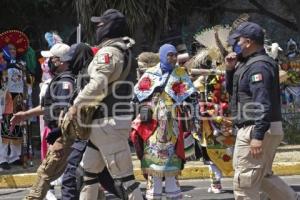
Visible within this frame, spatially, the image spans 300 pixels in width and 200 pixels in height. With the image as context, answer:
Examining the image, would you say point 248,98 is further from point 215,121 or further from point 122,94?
point 215,121

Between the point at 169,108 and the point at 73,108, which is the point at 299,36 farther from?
the point at 73,108

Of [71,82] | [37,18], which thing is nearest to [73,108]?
[71,82]

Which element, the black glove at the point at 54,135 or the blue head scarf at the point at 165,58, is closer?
the black glove at the point at 54,135

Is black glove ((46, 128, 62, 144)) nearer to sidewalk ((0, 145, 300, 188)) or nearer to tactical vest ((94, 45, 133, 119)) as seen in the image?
tactical vest ((94, 45, 133, 119))

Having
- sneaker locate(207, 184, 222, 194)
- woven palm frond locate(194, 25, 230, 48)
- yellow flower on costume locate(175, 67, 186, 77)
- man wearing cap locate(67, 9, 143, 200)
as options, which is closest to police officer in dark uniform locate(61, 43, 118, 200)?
man wearing cap locate(67, 9, 143, 200)

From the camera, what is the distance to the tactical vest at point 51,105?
7.59 m

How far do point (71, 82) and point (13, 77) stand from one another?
4.34 meters

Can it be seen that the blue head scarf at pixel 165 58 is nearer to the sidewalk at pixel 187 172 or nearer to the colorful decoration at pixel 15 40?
the sidewalk at pixel 187 172

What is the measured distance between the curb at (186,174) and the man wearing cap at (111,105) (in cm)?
394

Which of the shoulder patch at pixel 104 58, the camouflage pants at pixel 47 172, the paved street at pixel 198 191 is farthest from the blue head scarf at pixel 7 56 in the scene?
the shoulder patch at pixel 104 58

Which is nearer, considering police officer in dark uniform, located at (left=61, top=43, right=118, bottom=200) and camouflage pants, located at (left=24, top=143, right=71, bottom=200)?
police officer in dark uniform, located at (left=61, top=43, right=118, bottom=200)

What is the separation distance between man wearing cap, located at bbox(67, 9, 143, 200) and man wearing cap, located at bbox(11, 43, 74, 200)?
0.70 metres

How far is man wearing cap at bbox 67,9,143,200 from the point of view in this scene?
21.3 ft

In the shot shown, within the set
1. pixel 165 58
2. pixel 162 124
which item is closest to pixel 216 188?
pixel 162 124
